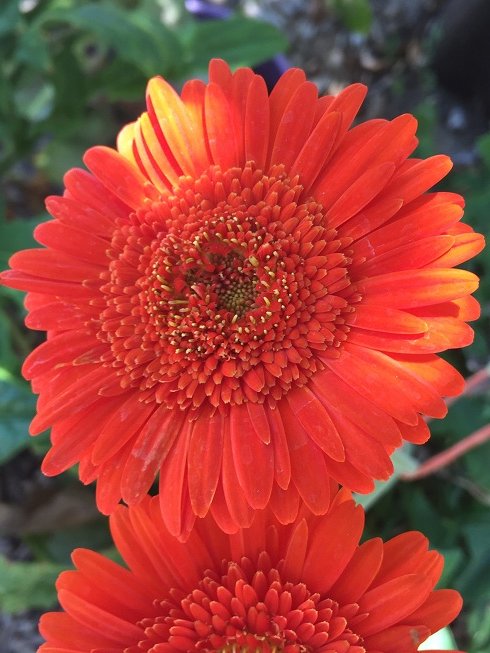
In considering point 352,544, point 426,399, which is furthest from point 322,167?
point 352,544

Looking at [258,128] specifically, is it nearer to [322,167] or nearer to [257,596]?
[322,167]

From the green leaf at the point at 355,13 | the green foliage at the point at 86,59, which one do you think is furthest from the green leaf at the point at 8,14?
the green leaf at the point at 355,13

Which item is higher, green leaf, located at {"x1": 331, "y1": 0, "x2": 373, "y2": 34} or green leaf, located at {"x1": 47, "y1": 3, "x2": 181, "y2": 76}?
green leaf, located at {"x1": 331, "y1": 0, "x2": 373, "y2": 34}

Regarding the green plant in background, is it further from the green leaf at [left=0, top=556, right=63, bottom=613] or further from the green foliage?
the green leaf at [left=0, top=556, right=63, bottom=613]

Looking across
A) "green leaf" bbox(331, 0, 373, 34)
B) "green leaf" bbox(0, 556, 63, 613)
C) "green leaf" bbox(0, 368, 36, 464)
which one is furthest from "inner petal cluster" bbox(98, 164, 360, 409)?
"green leaf" bbox(331, 0, 373, 34)

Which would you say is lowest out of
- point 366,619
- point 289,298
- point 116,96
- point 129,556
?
point 129,556

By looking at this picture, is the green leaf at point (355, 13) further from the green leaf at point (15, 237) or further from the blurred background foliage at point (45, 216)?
the green leaf at point (15, 237)
